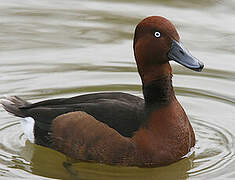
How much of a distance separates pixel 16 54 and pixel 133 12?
228 cm

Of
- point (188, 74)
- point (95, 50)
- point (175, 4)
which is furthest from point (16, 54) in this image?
point (175, 4)

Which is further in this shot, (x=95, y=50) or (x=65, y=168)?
(x=95, y=50)

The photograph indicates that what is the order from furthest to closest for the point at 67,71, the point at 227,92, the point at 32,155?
the point at 67,71 < the point at 227,92 < the point at 32,155

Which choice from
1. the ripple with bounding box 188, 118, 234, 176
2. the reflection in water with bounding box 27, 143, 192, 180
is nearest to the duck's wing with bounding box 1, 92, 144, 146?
the reflection in water with bounding box 27, 143, 192, 180

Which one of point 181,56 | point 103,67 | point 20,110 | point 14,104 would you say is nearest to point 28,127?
point 20,110

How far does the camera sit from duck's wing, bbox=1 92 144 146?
8.08m

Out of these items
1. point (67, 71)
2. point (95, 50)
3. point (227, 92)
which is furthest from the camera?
point (95, 50)

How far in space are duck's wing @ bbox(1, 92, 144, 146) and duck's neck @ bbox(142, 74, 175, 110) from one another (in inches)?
3.9

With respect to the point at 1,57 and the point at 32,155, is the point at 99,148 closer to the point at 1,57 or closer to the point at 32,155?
the point at 32,155

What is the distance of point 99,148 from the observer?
808cm

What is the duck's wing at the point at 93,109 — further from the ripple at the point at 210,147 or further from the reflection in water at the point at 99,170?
the ripple at the point at 210,147

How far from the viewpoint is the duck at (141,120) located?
8.02m

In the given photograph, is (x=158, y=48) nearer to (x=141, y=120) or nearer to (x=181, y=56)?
(x=181, y=56)

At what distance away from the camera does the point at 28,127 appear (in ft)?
28.3
